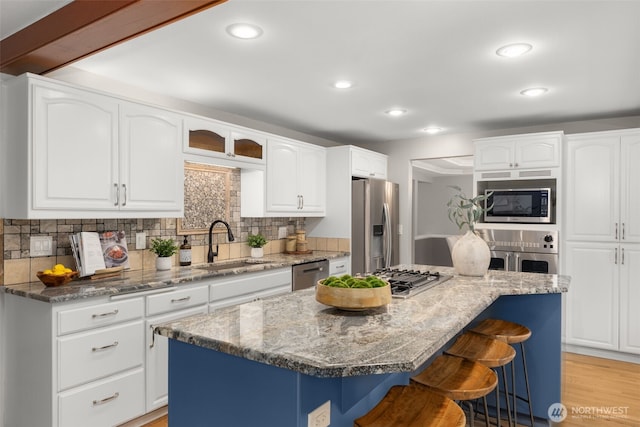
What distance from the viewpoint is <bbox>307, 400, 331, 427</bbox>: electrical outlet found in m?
1.36

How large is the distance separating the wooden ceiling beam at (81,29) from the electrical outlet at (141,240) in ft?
4.20

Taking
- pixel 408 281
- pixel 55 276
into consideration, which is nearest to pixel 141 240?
pixel 55 276

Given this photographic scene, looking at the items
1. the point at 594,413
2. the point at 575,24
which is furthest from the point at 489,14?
the point at 594,413

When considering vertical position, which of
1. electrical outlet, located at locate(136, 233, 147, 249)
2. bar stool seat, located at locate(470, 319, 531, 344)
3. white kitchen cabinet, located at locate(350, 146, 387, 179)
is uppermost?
white kitchen cabinet, located at locate(350, 146, 387, 179)

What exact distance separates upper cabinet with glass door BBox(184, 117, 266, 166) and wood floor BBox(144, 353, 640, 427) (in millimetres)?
2010

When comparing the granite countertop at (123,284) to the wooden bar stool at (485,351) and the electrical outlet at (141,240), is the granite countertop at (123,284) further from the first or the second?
the wooden bar stool at (485,351)

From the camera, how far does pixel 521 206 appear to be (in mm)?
4258

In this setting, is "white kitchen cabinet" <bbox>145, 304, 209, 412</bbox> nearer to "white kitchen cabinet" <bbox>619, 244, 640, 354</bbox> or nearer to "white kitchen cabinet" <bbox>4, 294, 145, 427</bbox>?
"white kitchen cabinet" <bbox>4, 294, 145, 427</bbox>

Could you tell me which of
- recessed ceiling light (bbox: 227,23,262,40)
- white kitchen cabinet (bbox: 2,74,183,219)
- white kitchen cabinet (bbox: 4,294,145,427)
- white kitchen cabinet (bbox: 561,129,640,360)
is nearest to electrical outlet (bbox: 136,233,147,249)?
white kitchen cabinet (bbox: 2,74,183,219)

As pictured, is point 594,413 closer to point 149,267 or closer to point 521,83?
point 521,83

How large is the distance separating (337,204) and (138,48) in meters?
2.83

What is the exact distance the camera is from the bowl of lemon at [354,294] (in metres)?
1.73

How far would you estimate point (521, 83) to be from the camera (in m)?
3.16

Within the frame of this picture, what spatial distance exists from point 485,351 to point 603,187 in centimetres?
281
